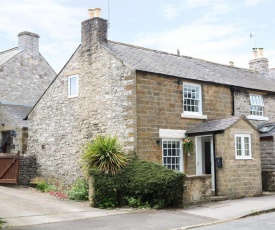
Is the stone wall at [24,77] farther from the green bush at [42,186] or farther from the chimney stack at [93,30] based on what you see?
the chimney stack at [93,30]

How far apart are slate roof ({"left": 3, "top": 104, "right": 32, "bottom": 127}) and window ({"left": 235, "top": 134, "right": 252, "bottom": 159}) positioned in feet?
42.2

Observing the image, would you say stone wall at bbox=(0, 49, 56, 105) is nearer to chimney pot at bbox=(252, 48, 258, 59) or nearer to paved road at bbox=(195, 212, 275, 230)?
chimney pot at bbox=(252, 48, 258, 59)

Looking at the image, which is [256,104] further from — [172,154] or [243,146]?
[172,154]

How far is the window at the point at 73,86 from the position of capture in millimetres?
20094

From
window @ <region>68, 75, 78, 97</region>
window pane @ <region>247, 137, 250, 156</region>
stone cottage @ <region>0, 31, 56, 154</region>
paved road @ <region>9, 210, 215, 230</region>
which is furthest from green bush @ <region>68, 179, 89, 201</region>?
stone cottage @ <region>0, 31, 56, 154</region>

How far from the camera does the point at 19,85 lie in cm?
2800

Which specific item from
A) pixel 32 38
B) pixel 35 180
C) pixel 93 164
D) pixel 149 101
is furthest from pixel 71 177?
pixel 32 38

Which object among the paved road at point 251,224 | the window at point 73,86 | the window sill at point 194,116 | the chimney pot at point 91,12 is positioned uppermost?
the chimney pot at point 91,12

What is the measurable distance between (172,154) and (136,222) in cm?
619

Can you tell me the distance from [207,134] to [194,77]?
2.95m

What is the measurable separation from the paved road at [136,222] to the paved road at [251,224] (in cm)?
83

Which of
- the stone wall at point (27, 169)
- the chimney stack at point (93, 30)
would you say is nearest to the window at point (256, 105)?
the chimney stack at point (93, 30)

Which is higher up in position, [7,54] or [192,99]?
[7,54]

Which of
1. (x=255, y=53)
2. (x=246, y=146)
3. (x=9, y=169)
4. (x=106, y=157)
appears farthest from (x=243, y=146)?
(x=255, y=53)
